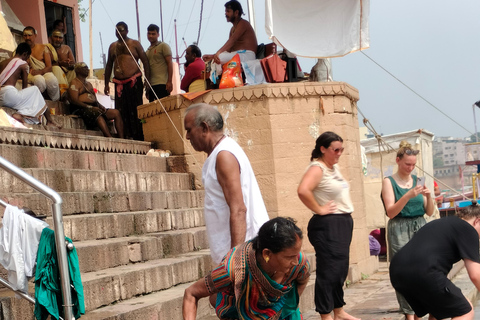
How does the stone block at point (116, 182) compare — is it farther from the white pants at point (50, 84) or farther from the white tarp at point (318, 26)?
the white pants at point (50, 84)

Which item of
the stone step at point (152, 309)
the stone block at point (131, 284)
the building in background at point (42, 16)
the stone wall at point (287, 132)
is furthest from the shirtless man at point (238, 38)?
the building in background at point (42, 16)

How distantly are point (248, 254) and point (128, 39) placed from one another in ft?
28.1

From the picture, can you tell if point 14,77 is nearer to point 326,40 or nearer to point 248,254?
point 326,40

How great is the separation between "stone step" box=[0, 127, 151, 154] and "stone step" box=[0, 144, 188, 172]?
1.18 ft

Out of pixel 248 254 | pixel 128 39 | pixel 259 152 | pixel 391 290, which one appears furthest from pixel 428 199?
pixel 128 39

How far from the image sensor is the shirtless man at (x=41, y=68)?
1175 centimetres

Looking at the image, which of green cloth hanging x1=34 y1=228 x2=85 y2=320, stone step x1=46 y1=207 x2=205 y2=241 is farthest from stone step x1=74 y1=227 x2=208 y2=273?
green cloth hanging x1=34 y1=228 x2=85 y2=320

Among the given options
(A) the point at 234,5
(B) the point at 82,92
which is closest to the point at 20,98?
(B) the point at 82,92

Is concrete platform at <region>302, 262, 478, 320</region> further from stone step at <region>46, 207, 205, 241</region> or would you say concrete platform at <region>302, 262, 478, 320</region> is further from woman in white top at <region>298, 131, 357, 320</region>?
stone step at <region>46, 207, 205, 241</region>

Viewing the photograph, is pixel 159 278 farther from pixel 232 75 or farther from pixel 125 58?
pixel 125 58

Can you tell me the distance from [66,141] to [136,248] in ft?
8.07

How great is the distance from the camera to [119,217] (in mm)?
7051

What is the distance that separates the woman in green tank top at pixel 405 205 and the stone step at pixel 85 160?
10.9ft

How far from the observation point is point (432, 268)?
4871 millimetres
